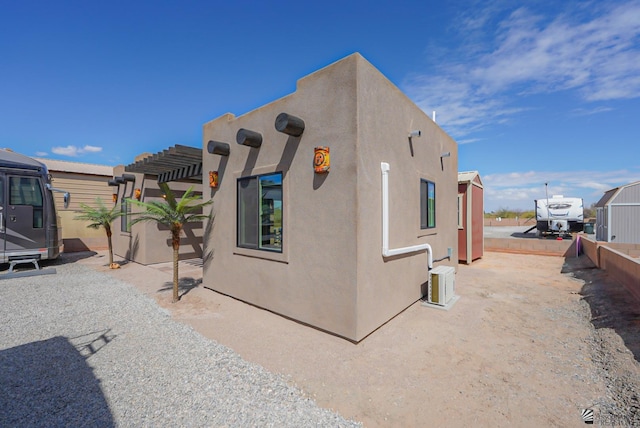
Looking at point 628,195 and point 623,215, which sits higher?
point 628,195

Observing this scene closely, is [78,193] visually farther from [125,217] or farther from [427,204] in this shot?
[427,204]

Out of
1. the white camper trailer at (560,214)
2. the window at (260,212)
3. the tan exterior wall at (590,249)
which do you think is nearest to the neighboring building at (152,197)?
the window at (260,212)

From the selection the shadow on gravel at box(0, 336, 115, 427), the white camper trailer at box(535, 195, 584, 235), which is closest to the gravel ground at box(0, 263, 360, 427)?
the shadow on gravel at box(0, 336, 115, 427)

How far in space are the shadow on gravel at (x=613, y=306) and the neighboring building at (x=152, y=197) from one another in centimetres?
924

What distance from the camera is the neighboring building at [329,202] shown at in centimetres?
394

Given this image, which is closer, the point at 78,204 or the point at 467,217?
the point at 467,217

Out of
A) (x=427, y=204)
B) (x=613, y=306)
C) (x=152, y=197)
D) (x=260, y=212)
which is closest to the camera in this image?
(x=613, y=306)

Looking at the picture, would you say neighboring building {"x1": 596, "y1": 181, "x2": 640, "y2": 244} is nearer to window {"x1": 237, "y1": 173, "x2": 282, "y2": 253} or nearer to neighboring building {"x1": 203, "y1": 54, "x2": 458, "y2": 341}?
neighboring building {"x1": 203, "y1": 54, "x2": 458, "y2": 341}

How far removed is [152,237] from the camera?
10.1m

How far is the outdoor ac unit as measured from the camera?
217 inches

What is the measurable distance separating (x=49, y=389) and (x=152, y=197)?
828 cm

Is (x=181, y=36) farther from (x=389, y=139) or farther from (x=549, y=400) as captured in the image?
(x=549, y=400)

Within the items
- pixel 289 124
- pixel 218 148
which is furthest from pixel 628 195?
pixel 218 148

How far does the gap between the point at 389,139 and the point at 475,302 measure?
13.6 feet
